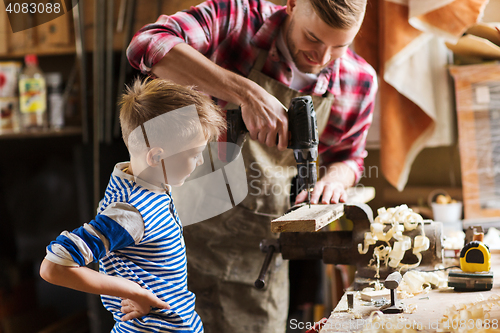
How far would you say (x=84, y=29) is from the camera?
3.41 ft

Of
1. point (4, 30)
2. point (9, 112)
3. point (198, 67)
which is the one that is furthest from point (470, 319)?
point (9, 112)

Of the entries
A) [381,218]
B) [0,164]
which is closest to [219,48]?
[381,218]

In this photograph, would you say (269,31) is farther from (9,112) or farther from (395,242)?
(9,112)

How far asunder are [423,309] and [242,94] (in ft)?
1.68

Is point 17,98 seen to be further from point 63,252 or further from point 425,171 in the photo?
point 425,171

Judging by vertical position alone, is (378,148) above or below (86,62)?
below

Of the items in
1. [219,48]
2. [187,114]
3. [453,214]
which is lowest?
[453,214]

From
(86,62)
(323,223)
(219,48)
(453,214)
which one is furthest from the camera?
(453,214)

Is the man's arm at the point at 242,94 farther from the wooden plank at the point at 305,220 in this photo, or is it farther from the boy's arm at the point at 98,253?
the boy's arm at the point at 98,253

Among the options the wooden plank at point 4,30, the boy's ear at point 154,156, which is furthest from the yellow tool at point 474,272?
the wooden plank at point 4,30

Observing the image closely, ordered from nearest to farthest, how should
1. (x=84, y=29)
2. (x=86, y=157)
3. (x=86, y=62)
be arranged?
(x=84, y=29) < (x=86, y=62) < (x=86, y=157)

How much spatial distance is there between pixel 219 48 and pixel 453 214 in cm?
103

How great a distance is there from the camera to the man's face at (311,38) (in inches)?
32.0

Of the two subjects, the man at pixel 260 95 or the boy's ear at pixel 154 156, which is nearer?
the boy's ear at pixel 154 156
